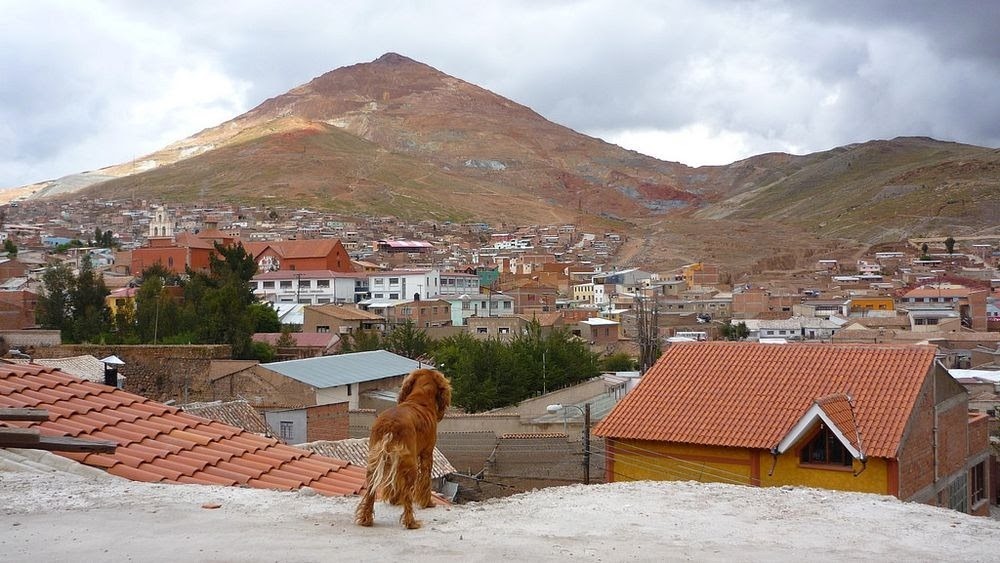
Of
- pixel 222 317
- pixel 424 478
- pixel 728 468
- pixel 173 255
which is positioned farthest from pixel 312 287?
A: pixel 424 478

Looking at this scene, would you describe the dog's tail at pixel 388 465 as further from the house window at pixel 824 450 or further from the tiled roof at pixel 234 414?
the tiled roof at pixel 234 414

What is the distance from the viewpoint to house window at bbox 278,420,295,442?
770 inches

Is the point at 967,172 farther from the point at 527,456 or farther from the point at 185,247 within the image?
the point at 527,456

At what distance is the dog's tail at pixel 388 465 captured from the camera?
496cm

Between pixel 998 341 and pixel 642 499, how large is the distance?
43.0m

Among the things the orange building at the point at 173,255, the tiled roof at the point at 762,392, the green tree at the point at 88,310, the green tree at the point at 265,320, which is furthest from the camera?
the orange building at the point at 173,255

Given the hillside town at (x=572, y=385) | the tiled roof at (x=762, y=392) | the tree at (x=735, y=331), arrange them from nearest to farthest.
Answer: the hillside town at (x=572, y=385)
the tiled roof at (x=762, y=392)
the tree at (x=735, y=331)

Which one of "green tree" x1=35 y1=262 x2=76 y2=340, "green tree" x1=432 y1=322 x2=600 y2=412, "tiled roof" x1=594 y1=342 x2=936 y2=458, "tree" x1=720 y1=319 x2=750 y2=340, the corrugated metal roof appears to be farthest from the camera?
"tree" x1=720 y1=319 x2=750 y2=340

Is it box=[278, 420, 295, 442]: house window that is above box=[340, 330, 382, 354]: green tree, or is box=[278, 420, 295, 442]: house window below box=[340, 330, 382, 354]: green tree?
below

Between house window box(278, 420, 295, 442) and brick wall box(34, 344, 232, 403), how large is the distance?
5992 millimetres

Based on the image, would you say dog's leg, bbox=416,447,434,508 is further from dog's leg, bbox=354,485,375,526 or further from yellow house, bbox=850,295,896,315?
yellow house, bbox=850,295,896,315

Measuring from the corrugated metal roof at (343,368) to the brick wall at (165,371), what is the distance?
168 centimetres

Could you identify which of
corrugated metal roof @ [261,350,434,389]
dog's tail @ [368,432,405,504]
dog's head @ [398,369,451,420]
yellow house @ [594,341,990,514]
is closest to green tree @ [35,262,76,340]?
corrugated metal roof @ [261,350,434,389]

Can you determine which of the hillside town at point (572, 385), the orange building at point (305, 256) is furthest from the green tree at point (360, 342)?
the orange building at point (305, 256)
